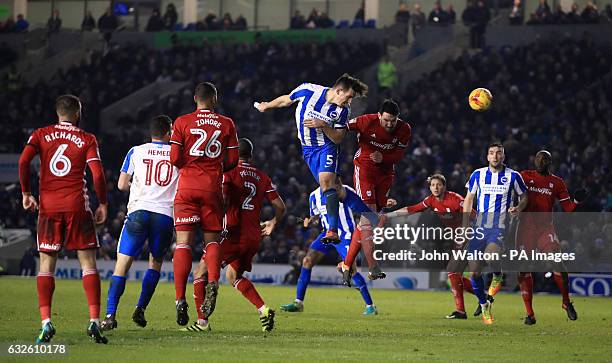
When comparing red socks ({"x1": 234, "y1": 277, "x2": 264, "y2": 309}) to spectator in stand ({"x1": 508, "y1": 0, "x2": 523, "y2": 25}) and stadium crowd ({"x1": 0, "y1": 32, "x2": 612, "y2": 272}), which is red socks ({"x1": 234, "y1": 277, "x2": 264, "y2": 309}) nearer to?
stadium crowd ({"x1": 0, "y1": 32, "x2": 612, "y2": 272})

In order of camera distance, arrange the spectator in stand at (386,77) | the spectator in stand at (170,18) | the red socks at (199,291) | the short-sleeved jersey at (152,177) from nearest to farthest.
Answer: the short-sleeved jersey at (152,177) < the red socks at (199,291) < the spectator in stand at (386,77) < the spectator in stand at (170,18)

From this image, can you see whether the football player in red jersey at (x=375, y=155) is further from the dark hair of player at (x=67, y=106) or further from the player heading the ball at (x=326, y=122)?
the dark hair of player at (x=67, y=106)

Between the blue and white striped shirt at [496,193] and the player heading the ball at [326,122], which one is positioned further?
the blue and white striped shirt at [496,193]

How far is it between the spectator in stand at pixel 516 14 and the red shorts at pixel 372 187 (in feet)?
80.9

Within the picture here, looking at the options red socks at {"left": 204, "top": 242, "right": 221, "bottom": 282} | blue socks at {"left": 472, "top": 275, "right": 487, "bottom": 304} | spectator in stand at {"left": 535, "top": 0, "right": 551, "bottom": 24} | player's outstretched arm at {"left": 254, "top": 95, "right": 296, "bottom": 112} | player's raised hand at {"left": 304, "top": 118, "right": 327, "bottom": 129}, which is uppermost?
spectator in stand at {"left": 535, "top": 0, "right": 551, "bottom": 24}

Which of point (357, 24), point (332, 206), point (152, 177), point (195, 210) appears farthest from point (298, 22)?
point (195, 210)

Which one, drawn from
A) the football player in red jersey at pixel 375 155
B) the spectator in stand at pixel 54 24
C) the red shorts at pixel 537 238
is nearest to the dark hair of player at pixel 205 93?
the football player in red jersey at pixel 375 155

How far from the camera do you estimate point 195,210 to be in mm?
11711

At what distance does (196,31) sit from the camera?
142ft

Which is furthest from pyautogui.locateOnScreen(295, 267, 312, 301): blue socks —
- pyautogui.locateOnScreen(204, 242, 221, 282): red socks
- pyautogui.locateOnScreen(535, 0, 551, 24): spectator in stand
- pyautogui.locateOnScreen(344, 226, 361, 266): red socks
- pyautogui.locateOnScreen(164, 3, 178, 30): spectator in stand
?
pyautogui.locateOnScreen(164, 3, 178, 30): spectator in stand

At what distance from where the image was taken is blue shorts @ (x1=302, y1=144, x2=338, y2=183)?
13227 millimetres

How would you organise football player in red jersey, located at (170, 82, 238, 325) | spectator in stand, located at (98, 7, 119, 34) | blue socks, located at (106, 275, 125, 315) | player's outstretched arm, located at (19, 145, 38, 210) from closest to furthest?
player's outstretched arm, located at (19, 145, 38, 210) → football player in red jersey, located at (170, 82, 238, 325) → blue socks, located at (106, 275, 125, 315) → spectator in stand, located at (98, 7, 119, 34)

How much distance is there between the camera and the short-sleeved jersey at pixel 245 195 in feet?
42.6

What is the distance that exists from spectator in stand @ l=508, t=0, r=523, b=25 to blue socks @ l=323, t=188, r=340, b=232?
26.6 m
